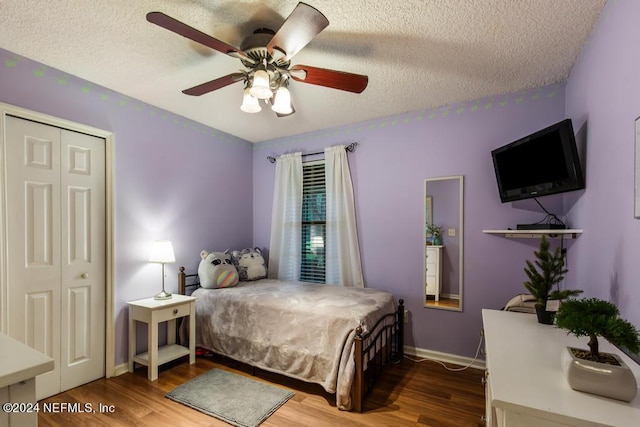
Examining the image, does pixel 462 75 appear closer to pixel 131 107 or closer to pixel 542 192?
pixel 542 192

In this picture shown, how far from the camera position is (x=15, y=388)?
990mm

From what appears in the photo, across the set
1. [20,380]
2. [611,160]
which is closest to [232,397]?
[20,380]

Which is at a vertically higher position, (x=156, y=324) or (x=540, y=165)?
(x=540, y=165)

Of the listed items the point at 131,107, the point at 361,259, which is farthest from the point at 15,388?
the point at 361,259

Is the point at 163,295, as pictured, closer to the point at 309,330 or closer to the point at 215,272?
the point at 215,272

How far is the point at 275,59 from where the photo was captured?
6.66 ft

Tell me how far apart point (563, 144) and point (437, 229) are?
4.34 feet

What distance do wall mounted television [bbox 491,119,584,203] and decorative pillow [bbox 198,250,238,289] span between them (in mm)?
2799

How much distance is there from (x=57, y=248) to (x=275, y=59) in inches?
89.9

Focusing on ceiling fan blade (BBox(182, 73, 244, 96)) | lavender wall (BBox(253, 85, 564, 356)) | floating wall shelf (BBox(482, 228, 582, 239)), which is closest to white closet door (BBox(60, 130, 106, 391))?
ceiling fan blade (BBox(182, 73, 244, 96))

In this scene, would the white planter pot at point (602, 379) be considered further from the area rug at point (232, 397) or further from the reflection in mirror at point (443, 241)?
the reflection in mirror at point (443, 241)

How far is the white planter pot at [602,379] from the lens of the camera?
91cm

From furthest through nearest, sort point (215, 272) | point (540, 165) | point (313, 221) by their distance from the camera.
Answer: point (313, 221), point (215, 272), point (540, 165)

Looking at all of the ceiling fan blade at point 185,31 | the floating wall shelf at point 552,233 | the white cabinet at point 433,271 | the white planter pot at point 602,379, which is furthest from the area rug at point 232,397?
the ceiling fan blade at point 185,31
